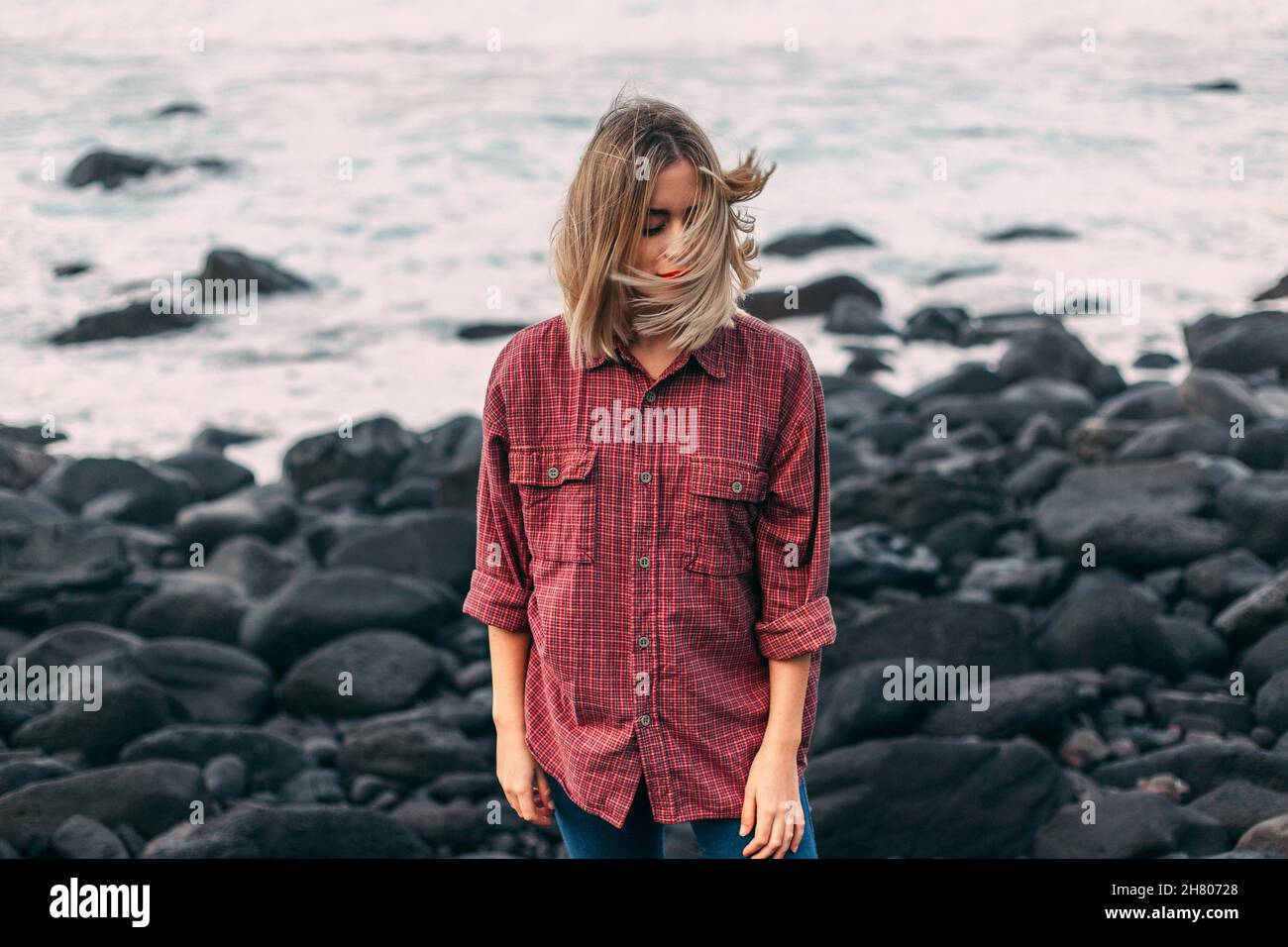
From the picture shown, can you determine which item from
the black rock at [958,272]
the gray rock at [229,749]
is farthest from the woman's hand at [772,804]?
the black rock at [958,272]

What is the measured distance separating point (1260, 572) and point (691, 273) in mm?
5074

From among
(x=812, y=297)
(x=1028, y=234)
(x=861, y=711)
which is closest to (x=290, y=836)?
(x=861, y=711)

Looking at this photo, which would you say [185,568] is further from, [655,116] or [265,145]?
[265,145]

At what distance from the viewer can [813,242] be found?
13.2 meters

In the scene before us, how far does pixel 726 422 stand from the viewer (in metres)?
2.02

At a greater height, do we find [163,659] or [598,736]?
[598,736]

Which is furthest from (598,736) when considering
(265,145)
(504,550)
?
(265,145)

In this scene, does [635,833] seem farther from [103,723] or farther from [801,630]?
[103,723]

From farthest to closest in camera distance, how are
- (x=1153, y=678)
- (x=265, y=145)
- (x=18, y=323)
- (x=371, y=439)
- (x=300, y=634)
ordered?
(x=265, y=145) → (x=18, y=323) → (x=371, y=439) → (x=300, y=634) → (x=1153, y=678)

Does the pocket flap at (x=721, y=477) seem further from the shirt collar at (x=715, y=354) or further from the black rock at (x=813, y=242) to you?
the black rock at (x=813, y=242)

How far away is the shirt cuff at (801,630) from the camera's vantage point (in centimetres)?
203

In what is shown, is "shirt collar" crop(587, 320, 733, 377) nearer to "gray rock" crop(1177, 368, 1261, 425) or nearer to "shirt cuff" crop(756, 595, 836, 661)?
"shirt cuff" crop(756, 595, 836, 661)

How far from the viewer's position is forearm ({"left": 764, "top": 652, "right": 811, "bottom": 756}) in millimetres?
2039

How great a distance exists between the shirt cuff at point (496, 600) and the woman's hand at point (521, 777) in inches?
6.9
